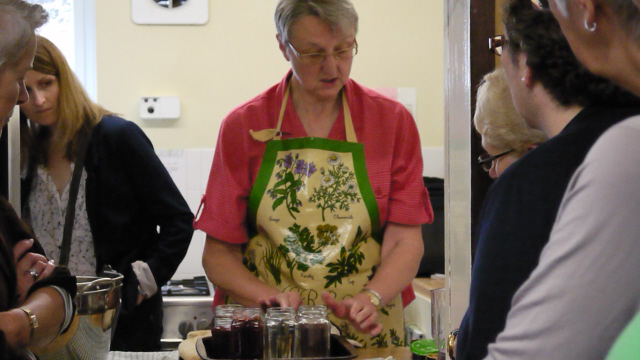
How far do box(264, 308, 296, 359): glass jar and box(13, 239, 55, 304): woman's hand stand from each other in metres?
0.41

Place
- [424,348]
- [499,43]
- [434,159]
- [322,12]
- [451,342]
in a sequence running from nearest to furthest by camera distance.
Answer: [499,43] < [451,342] < [424,348] < [322,12] < [434,159]

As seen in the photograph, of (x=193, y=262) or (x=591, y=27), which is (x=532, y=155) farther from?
(x=193, y=262)

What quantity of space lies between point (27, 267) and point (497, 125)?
0.84m

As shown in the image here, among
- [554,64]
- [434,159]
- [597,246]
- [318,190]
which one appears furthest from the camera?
[434,159]

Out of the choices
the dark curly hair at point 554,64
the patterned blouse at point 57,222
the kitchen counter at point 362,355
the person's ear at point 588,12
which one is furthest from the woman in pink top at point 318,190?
the person's ear at point 588,12

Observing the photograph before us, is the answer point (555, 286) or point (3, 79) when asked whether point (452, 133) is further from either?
point (3, 79)

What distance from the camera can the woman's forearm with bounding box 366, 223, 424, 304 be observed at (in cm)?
163

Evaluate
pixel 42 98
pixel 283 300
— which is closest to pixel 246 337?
pixel 283 300

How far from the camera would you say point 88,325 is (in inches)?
44.9

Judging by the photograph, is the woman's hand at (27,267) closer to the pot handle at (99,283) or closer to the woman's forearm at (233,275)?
the pot handle at (99,283)

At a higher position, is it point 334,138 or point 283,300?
point 334,138

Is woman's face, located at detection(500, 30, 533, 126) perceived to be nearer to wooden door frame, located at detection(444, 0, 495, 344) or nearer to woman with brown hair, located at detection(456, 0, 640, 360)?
woman with brown hair, located at detection(456, 0, 640, 360)

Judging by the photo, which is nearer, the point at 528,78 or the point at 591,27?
the point at 591,27

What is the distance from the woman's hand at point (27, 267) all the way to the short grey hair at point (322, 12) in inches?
30.8
